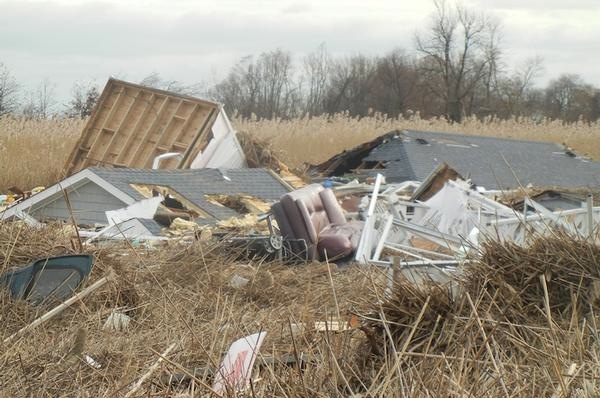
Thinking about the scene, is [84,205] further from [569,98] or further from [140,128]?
[569,98]

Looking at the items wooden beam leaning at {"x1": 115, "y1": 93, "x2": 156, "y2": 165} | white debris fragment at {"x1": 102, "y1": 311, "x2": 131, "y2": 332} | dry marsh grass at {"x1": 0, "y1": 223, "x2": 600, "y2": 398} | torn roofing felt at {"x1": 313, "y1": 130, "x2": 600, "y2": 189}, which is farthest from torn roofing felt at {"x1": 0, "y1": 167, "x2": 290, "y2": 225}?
torn roofing felt at {"x1": 313, "y1": 130, "x2": 600, "y2": 189}

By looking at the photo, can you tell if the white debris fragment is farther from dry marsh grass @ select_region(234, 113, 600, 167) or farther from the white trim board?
dry marsh grass @ select_region(234, 113, 600, 167)

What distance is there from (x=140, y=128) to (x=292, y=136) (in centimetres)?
691

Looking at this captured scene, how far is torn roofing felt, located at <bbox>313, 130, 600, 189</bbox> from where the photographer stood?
57.3 ft

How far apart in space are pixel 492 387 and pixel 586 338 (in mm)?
1029

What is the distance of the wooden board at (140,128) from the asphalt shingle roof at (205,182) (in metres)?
1.26

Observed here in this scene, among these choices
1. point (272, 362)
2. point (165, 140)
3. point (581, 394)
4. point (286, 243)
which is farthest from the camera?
point (165, 140)

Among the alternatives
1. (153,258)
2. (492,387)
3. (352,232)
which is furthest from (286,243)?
(492,387)

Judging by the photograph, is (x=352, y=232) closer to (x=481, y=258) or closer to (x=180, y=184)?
(x=180, y=184)

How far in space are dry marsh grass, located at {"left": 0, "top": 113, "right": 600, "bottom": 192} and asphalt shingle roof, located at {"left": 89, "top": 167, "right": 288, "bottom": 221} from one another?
0.78 metres

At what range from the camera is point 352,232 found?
967cm

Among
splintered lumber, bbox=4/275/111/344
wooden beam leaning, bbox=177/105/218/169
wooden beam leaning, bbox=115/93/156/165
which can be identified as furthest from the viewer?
wooden beam leaning, bbox=115/93/156/165

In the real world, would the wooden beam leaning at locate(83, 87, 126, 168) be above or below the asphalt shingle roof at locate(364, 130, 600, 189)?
above

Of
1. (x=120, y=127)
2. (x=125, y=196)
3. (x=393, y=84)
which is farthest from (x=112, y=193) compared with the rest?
(x=393, y=84)
